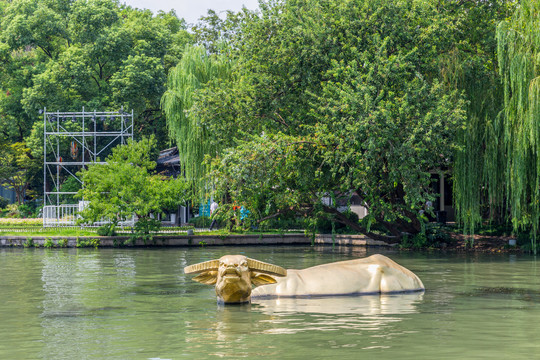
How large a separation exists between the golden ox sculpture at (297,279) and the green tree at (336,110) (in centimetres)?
1136

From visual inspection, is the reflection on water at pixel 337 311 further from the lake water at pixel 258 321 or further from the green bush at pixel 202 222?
the green bush at pixel 202 222

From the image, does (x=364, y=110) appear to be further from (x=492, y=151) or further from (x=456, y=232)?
(x=456, y=232)

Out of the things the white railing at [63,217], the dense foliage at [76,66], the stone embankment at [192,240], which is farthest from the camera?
the dense foliage at [76,66]

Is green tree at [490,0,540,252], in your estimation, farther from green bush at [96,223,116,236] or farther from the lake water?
green bush at [96,223,116,236]

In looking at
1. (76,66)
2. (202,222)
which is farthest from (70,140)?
(202,222)

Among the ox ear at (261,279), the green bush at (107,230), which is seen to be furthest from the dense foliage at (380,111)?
the ox ear at (261,279)

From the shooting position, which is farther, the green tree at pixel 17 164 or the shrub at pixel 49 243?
the green tree at pixel 17 164

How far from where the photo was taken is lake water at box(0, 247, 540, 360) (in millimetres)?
9695

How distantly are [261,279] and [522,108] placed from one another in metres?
16.2

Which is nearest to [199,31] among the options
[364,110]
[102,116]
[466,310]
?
[102,116]

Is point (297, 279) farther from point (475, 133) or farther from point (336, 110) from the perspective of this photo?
point (475, 133)

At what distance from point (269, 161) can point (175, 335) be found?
58.1 ft

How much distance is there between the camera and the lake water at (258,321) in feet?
31.8

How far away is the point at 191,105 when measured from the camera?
40812 mm
